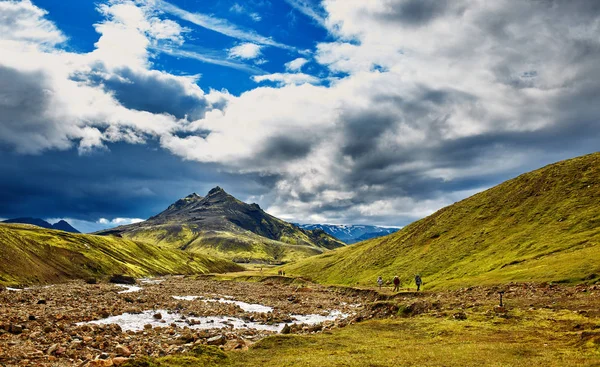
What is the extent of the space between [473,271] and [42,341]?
86605mm

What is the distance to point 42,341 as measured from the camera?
31922 millimetres

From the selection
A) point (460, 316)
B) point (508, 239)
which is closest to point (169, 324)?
point (460, 316)

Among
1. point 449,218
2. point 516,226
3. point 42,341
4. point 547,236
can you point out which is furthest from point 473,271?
point 42,341

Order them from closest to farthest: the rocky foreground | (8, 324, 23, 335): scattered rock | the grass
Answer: the grass → the rocky foreground → (8, 324, 23, 335): scattered rock

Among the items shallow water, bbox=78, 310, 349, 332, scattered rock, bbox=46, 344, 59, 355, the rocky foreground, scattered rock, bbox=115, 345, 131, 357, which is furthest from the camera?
shallow water, bbox=78, 310, 349, 332

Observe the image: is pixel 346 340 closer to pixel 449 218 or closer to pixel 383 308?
pixel 383 308

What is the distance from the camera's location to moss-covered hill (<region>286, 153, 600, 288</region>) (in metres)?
72.4

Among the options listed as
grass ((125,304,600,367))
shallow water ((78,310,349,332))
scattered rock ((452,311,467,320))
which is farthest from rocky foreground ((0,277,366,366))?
scattered rock ((452,311,467,320))

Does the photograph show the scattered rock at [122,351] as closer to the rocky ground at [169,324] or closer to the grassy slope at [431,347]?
the rocky ground at [169,324]

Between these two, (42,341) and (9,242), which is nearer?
(42,341)

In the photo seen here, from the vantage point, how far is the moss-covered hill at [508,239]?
7244 centimetres

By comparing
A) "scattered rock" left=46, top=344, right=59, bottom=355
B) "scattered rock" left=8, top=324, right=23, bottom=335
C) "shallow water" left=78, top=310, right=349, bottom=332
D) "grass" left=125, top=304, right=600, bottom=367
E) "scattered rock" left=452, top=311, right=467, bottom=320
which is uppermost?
"scattered rock" left=8, top=324, right=23, bottom=335

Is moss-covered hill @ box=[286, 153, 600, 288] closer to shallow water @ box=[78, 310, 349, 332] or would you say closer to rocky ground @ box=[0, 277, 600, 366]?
rocky ground @ box=[0, 277, 600, 366]

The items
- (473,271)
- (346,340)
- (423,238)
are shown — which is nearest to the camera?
(346,340)
